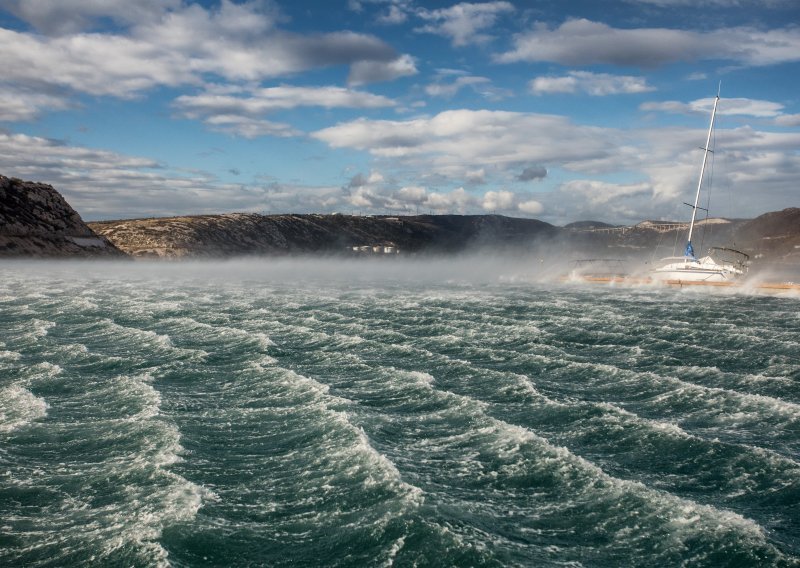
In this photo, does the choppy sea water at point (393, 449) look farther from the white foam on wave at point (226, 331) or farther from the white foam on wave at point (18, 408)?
the white foam on wave at point (226, 331)

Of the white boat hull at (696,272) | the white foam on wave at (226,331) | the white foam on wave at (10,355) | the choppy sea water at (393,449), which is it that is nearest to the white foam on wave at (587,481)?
the choppy sea water at (393,449)

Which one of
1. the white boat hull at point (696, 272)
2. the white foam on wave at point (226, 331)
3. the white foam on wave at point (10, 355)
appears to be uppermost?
the white boat hull at point (696, 272)

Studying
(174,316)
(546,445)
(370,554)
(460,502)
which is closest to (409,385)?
(546,445)

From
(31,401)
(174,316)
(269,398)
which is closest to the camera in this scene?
(31,401)

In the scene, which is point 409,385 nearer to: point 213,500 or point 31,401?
point 213,500

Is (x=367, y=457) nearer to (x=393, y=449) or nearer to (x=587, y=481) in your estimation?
(x=393, y=449)

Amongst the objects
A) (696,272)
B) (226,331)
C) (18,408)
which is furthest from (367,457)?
(696,272)
